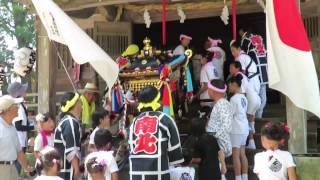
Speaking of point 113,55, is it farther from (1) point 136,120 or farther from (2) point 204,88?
(1) point 136,120

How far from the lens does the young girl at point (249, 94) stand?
809 cm

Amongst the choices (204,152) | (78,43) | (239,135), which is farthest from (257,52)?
(78,43)

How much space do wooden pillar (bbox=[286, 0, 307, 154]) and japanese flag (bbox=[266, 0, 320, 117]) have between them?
0.68 meters

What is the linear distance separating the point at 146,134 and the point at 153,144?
0.14 metres

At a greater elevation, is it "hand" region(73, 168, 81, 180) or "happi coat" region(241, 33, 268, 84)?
"happi coat" region(241, 33, 268, 84)

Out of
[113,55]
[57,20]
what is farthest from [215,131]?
[113,55]

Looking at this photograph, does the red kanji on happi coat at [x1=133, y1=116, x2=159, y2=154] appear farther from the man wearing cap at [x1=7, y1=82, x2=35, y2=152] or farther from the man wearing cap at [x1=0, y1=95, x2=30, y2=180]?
the man wearing cap at [x1=7, y1=82, x2=35, y2=152]

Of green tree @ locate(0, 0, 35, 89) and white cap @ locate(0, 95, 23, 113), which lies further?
green tree @ locate(0, 0, 35, 89)

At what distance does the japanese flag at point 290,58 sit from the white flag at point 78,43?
7.43 feet

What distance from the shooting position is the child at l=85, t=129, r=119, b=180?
16.9 ft

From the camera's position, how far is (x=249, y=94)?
823 centimetres

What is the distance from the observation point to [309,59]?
16.6 ft

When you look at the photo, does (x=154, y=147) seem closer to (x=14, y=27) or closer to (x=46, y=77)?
(x=46, y=77)

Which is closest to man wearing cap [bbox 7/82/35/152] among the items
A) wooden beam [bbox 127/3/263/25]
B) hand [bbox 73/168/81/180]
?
hand [bbox 73/168/81/180]
